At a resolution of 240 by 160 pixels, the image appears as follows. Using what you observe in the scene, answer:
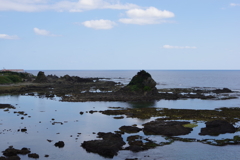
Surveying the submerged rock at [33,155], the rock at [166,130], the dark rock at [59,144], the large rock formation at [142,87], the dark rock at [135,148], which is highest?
the large rock formation at [142,87]

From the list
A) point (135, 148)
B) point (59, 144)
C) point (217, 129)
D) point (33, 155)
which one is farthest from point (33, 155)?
point (217, 129)

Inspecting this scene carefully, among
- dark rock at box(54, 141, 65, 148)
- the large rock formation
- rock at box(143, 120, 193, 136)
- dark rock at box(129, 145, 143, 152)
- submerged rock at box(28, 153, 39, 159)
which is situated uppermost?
the large rock formation

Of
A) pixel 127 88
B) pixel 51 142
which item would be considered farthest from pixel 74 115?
pixel 127 88

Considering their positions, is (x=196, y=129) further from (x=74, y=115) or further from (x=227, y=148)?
(x=74, y=115)

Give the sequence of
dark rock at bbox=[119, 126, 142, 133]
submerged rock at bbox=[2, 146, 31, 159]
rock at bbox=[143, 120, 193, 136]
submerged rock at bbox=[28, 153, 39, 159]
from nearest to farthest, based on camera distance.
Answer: submerged rock at bbox=[28, 153, 39, 159], submerged rock at bbox=[2, 146, 31, 159], rock at bbox=[143, 120, 193, 136], dark rock at bbox=[119, 126, 142, 133]

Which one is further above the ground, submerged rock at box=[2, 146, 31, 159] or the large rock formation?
the large rock formation

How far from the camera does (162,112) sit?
5947cm

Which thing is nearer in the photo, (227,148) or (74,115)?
(227,148)

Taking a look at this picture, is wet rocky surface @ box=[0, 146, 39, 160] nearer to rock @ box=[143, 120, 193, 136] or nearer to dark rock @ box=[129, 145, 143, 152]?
dark rock @ box=[129, 145, 143, 152]

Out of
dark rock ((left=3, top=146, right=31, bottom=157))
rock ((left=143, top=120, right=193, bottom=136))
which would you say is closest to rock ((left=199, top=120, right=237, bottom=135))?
rock ((left=143, top=120, right=193, bottom=136))

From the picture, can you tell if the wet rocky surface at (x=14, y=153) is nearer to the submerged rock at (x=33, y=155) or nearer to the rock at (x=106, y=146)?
the submerged rock at (x=33, y=155)

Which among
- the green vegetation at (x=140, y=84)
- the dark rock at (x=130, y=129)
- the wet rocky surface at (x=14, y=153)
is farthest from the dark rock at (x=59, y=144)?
the green vegetation at (x=140, y=84)

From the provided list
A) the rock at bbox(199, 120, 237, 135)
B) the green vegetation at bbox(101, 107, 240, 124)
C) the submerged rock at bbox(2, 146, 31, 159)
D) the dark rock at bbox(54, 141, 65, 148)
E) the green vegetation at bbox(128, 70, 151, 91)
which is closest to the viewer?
the submerged rock at bbox(2, 146, 31, 159)

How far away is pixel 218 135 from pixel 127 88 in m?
53.8
